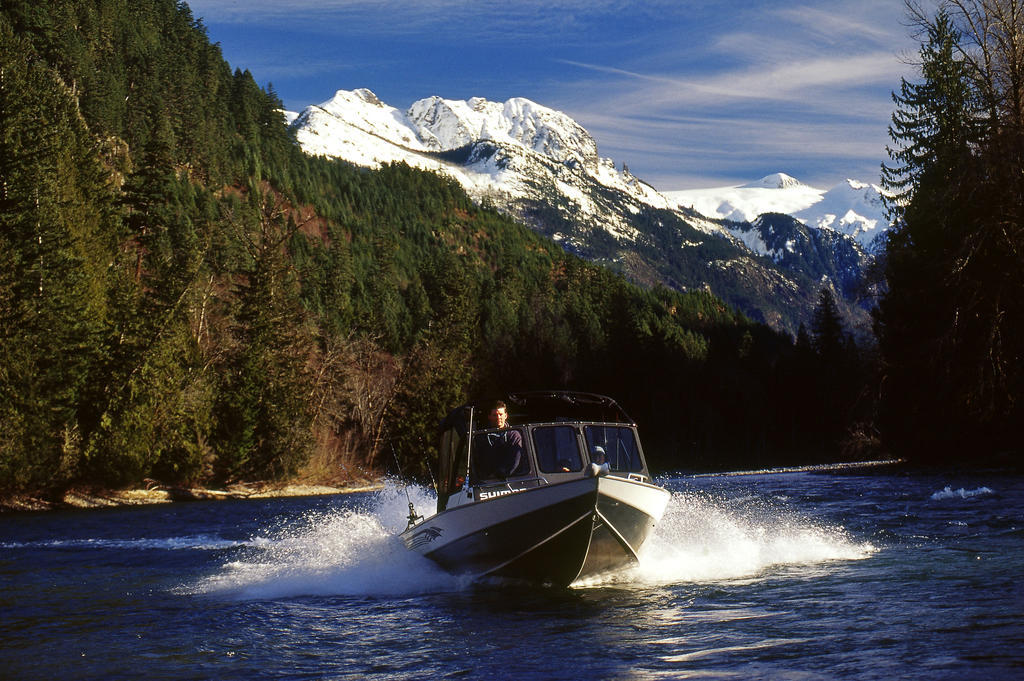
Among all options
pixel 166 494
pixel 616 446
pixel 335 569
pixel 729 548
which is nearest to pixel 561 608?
pixel 616 446

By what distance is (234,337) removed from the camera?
238ft

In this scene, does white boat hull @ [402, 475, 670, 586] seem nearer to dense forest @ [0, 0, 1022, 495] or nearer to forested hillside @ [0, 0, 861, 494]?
dense forest @ [0, 0, 1022, 495]

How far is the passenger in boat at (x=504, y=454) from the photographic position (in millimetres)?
18453

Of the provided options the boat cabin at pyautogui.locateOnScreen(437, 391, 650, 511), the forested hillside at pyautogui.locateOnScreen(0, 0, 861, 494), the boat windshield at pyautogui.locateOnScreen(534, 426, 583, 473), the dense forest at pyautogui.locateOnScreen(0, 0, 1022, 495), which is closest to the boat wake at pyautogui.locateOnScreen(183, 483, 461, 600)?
the boat cabin at pyautogui.locateOnScreen(437, 391, 650, 511)

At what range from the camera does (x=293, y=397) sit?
70812 millimetres

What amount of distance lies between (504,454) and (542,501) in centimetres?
160

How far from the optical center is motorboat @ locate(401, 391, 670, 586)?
17438 millimetres

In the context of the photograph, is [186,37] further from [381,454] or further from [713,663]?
[713,663]

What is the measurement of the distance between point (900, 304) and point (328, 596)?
41319 mm

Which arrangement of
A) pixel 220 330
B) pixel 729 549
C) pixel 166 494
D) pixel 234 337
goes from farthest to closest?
pixel 220 330 → pixel 234 337 → pixel 166 494 → pixel 729 549

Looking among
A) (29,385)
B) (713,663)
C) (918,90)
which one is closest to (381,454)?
(29,385)

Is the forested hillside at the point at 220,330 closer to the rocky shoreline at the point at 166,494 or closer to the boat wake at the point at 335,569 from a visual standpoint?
the rocky shoreline at the point at 166,494

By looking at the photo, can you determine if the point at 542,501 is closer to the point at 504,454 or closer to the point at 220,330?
the point at 504,454

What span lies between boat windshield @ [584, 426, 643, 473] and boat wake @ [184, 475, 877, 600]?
6.34ft
